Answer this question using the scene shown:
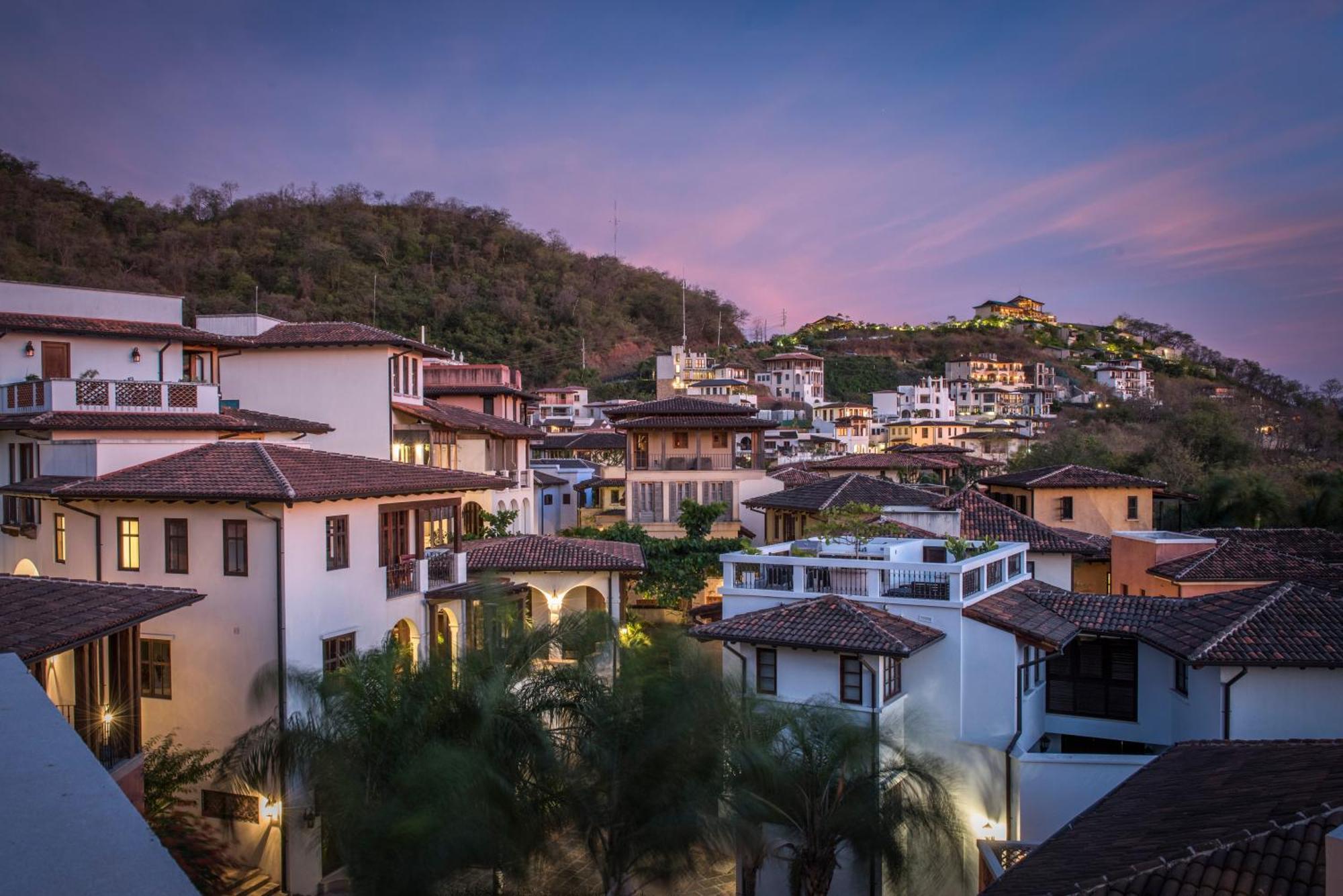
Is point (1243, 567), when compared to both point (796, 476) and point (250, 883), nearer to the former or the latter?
point (796, 476)

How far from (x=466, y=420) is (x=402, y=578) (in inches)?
523

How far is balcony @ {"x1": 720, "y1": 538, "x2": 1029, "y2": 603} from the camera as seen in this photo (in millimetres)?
16875

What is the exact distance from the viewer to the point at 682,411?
37750 millimetres

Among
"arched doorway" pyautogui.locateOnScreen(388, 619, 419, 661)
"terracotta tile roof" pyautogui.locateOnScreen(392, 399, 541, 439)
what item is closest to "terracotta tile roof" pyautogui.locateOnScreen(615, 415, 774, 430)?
→ "terracotta tile roof" pyautogui.locateOnScreen(392, 399, 541, 439)

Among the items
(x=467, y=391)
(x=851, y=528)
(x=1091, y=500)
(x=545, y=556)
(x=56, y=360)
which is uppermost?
(x=56, y=360)

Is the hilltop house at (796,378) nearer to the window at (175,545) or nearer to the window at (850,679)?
the window at (850,679)

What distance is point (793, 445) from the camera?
233ft

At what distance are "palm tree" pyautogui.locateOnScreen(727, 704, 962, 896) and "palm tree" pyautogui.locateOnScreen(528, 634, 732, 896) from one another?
83cm

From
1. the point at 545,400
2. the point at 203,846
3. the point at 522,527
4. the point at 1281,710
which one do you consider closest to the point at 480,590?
the point at 203,846

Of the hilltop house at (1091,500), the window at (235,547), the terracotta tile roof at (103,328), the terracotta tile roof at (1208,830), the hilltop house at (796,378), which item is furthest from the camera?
the hilltop house at (796,378)

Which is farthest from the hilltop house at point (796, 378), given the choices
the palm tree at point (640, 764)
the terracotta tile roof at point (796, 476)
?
the palm tree at point (640, 764)

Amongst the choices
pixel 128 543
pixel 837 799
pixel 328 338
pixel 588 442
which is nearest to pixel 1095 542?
pixel 837 799

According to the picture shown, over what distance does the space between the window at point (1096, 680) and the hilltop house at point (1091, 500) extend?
17795 mm

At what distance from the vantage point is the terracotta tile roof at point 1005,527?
24906mm
